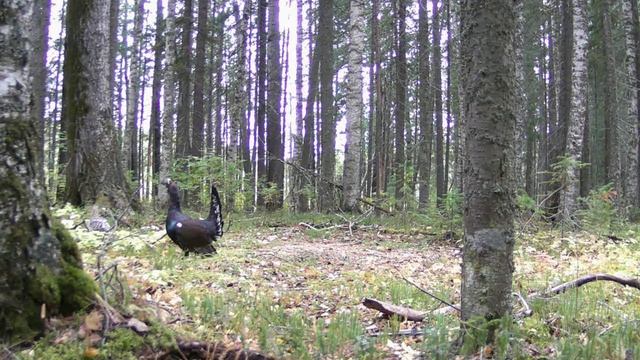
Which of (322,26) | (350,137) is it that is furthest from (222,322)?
(322,26)

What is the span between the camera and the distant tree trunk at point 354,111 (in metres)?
13.7

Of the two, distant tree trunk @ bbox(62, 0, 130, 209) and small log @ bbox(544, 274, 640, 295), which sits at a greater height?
distant tree trunk @ bbox(62, 0, 130, 209)

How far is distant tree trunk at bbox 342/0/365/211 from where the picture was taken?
1367 cm

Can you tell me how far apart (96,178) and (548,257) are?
749 cm

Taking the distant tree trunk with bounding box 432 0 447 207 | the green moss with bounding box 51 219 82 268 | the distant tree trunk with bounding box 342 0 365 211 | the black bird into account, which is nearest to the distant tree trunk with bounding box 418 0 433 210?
the distant tree trunk with bounding box 432 0 447 207

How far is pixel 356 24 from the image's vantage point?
13797 mm

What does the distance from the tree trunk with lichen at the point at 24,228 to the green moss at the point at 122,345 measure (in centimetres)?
34

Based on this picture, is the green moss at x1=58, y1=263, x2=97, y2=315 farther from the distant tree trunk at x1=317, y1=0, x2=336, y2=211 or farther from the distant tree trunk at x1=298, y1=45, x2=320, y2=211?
the distant tree trunk at x1=298, y1=45, x2=320, y2=211

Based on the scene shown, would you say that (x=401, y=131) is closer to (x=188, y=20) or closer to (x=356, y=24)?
(x=356, y=24)

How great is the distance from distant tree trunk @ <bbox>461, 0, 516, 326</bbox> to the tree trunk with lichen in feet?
7.42

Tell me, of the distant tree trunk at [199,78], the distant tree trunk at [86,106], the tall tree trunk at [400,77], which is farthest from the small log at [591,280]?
the distant tree trunk at [199,78]

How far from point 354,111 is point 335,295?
922 cm

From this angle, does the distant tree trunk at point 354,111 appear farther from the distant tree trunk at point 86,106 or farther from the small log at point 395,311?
→ the small log at point 395,311

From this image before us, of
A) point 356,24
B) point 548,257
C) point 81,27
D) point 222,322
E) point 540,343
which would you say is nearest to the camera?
point 540,343
